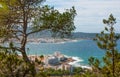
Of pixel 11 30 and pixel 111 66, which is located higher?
pixel 11 30

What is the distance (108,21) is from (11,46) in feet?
13.0

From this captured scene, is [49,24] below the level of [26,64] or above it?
above

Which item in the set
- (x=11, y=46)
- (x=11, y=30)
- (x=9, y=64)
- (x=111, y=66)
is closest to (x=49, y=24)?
(x=11, y=30)

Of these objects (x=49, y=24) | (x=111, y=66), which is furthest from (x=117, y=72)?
(x=49, y=24)

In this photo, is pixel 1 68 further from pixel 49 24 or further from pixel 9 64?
pixel 49 24

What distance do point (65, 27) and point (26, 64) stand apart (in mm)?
4235

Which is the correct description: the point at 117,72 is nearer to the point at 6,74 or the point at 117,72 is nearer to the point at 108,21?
the point at 108,21

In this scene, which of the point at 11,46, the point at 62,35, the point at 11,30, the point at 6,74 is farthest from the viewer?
the point at 62,35

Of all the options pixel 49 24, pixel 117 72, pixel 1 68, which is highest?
pixel 49 24

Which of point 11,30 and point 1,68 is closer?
point 1,68

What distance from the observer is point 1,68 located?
24.0 feet

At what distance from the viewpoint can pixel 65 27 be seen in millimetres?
11586

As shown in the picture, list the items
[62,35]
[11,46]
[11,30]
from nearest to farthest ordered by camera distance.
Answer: [11,46] → [11,30] → [62,35]

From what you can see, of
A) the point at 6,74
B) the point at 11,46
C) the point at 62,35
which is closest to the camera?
the point at 6,74
